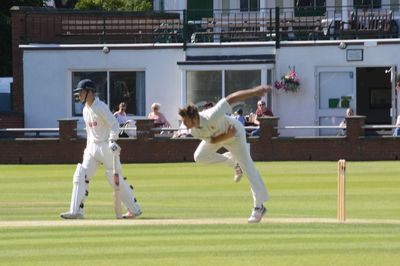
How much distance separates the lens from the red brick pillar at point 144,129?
113 feet

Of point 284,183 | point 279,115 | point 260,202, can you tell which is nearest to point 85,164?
point 260,202

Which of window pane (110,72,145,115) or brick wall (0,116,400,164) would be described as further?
window pane (110,72,145,115)

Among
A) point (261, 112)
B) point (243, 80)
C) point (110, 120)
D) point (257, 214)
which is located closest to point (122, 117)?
point (261, 112)

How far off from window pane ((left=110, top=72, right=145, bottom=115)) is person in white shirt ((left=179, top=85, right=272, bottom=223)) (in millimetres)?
22275

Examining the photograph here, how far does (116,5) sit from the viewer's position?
61.0m

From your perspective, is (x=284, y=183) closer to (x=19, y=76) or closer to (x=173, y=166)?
(x=173, y=166)

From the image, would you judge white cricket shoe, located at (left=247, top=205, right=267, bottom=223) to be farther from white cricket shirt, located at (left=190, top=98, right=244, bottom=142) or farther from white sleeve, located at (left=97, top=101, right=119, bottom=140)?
white sleeve, located at (left=97, top=101, right=119, bottom=140)

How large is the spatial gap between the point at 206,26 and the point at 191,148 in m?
6.84

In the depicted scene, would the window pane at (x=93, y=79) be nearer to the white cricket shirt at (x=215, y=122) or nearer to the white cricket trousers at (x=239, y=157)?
the white cricket trousers at (x=239, y=157)

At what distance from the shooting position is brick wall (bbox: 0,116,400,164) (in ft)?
111

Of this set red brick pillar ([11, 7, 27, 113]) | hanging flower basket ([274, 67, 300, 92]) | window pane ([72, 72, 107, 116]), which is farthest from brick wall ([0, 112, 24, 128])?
hanging flower basket ([274, 67, 300, 92])

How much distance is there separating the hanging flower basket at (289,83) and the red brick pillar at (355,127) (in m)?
4.06

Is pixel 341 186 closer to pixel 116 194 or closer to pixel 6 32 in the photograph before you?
pixel 116 194

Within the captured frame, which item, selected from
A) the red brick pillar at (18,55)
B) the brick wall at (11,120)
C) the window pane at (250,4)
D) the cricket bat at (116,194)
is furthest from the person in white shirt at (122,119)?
the cricket bat at (116,194)
